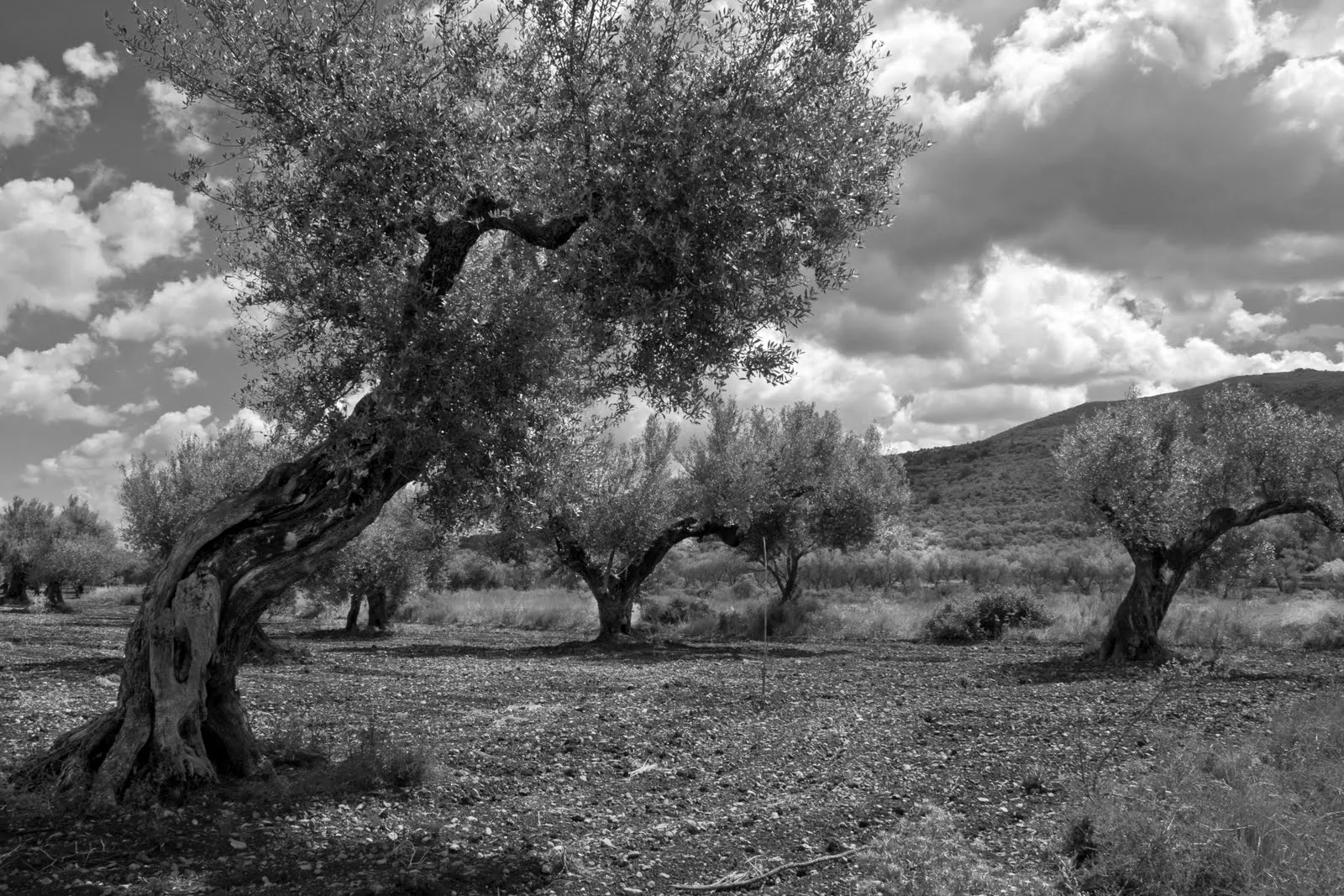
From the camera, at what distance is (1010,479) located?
257 feet

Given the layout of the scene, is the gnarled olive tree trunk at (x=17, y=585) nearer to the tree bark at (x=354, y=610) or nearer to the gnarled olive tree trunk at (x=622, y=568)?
the tree bark at (x=354, y=610)

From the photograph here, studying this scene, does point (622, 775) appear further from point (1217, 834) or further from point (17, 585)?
point (17, 585)

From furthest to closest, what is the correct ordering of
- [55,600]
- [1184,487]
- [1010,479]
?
[1010,479] < [55,600] < [1184,487]

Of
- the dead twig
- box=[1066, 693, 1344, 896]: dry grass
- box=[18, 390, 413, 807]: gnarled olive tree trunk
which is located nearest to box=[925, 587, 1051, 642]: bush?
box=[1066, 693, 1344, 896]: dry grass

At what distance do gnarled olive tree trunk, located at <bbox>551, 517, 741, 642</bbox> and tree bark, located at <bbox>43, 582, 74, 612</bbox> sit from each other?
3122 centimetres

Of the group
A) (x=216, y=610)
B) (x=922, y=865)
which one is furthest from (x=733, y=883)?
(x=216, y=610)

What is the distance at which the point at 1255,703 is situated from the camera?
44.8 ft

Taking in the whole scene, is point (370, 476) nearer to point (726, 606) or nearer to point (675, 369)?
point (675, 369)

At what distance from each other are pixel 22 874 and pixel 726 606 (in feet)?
112

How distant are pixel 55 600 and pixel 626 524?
36.6 m

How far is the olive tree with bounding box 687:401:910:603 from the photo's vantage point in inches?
1148

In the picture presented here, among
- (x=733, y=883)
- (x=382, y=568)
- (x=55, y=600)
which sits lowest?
(x=733, y=883)

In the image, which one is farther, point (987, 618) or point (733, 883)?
point (987, 618)

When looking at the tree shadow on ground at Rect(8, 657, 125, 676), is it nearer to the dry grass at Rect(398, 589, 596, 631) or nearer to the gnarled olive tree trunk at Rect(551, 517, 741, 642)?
the gnarled olive tree trunk at Rect(551, 517, 741, 642)
